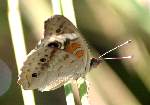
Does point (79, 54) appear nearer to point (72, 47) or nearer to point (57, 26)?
point (72, 47)

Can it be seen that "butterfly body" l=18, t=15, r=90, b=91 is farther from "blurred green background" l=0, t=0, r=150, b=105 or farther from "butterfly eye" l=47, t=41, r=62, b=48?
"blurred green background" l=0, t=0, r=150, b=105

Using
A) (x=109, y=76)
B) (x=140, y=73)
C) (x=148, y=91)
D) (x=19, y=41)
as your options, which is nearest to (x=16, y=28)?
(x=19, y=41)

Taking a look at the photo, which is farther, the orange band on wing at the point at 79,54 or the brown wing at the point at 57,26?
the orange band on wing at the point at 79,54

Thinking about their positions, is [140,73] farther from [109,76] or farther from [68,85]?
[68,85]

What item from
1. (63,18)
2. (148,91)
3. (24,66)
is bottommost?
(148,91)

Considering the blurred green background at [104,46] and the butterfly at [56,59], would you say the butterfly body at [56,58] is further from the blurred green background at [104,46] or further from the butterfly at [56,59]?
the blurred green background at [104,46]

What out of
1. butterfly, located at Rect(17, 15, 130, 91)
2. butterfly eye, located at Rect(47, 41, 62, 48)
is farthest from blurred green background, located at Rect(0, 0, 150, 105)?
butterfly eye, located at Rect(47, 41, 62, 48)

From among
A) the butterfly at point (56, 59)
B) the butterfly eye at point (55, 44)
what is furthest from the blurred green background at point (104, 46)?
the butterfly eye at point (55, 44)

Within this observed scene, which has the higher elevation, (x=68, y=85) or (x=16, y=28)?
(x=16, y=28)

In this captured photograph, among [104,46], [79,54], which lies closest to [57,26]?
[79,54]
